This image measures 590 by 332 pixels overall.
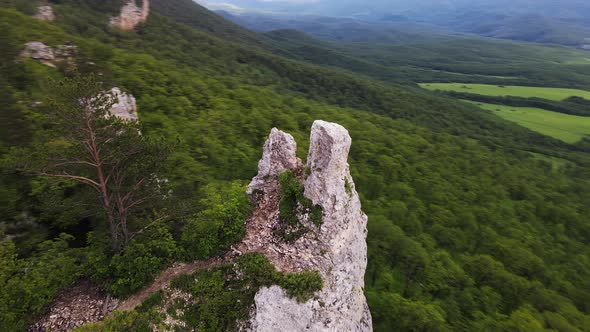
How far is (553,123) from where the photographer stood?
17888 centimetres

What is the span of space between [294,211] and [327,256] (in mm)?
4431

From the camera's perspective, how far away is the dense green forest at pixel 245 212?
20.2 metres

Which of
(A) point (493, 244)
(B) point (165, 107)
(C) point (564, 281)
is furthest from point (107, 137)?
(C) point (564, 281)

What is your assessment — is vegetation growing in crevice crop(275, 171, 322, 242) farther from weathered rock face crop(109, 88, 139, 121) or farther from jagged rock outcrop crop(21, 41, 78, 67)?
jagged rock outcrop crop(21, 41, 78, 67)

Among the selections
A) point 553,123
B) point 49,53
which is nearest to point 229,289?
point 49,53

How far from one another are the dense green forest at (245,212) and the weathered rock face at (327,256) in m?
2.57

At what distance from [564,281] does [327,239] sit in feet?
160

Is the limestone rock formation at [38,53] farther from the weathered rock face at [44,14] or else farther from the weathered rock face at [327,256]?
the weathered rock face at [44,14]

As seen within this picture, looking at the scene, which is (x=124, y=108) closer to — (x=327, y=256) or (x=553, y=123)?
(x=327, y=256)

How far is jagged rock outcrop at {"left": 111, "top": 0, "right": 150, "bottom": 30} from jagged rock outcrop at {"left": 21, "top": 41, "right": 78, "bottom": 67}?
103233 mm

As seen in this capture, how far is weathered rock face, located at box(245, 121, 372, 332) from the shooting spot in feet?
64.5

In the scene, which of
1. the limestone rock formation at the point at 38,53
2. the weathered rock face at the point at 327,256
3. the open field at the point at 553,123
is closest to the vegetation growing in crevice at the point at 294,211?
the weathered rock face at the point at 327,256

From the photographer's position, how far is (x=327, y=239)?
2273 centimetres

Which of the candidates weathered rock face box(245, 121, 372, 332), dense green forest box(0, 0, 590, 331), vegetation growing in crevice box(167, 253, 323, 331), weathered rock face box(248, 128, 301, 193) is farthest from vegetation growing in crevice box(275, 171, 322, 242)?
dense green forest box(0, 0, 590, 331)
